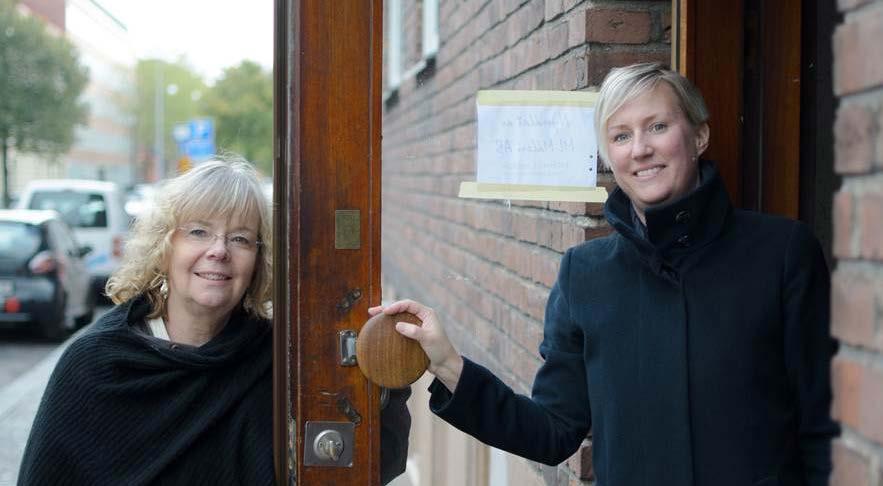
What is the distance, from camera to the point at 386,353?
1.86 metres

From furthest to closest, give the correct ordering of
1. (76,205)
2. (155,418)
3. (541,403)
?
(76,205) → (155,418) → (541,403)

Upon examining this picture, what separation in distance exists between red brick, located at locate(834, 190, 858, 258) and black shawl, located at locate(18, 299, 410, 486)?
4.04 ft

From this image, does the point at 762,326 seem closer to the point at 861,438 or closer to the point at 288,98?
the point at 861,438

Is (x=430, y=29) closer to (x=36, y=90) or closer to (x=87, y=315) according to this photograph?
(x=87, y=315)

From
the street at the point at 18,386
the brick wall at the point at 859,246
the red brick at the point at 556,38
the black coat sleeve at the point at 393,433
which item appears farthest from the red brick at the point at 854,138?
the street at the point at 18,386

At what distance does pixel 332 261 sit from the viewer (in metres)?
1.94

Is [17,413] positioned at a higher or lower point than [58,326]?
lower

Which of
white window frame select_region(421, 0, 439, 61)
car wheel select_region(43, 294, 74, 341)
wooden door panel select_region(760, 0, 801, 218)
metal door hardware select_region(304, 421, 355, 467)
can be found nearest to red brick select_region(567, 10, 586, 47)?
wooden door panel select_region(760, 0, 801, 218)

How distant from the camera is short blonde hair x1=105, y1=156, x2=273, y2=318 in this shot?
2.27 m

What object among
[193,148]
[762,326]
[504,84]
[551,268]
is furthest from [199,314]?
[193,148]

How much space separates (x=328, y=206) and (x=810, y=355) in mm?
891

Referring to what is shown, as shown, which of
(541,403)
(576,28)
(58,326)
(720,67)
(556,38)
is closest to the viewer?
(541,403)

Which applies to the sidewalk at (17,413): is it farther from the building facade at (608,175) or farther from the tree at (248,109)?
the tree at (248,109)

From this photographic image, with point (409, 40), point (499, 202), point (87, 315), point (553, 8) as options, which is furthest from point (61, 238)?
point (553, 8)
